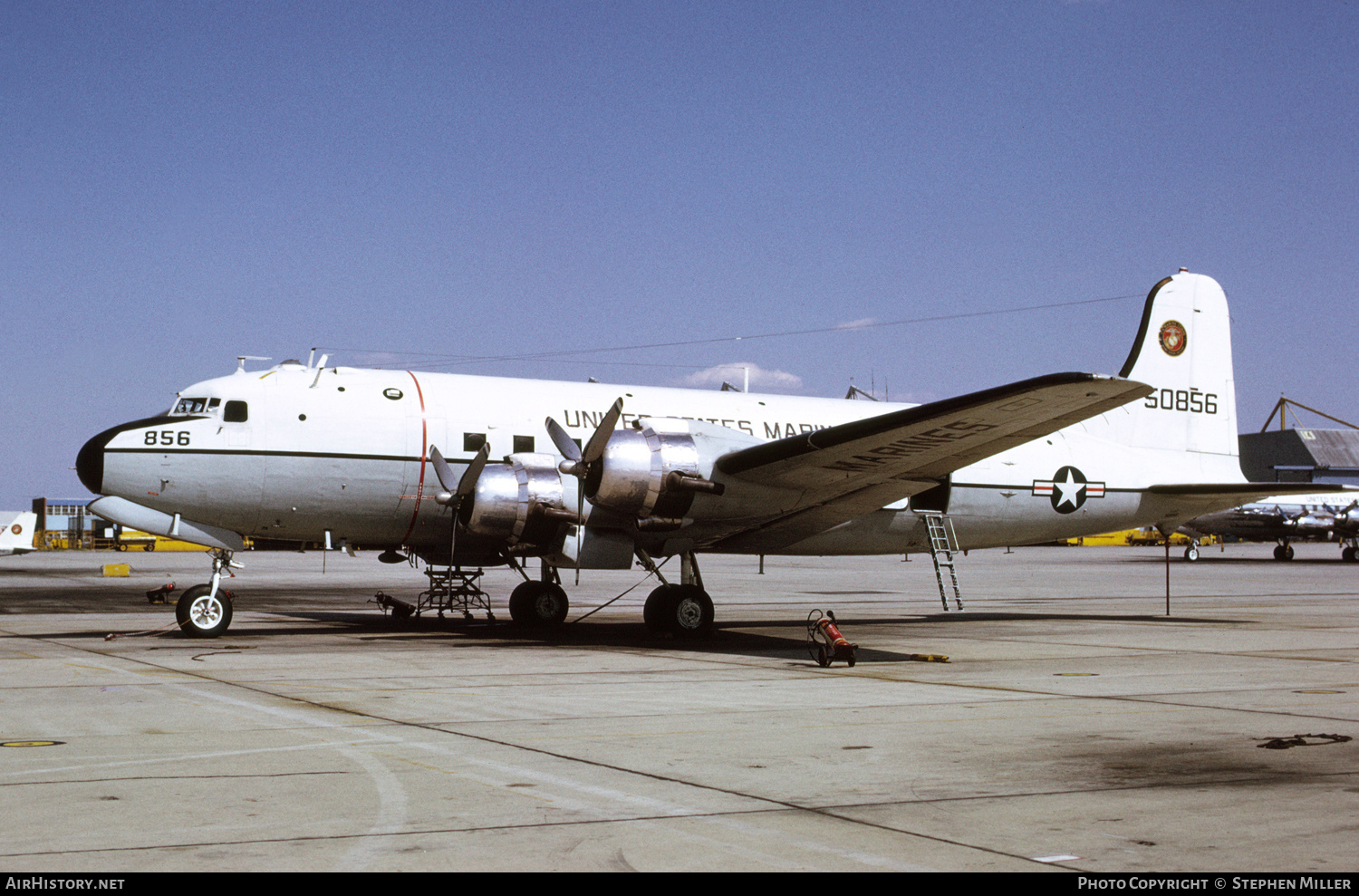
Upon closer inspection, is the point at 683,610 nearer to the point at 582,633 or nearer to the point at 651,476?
the point at 582,633

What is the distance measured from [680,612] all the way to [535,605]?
4.12 m

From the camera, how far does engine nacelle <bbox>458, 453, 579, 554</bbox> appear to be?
1742 cm

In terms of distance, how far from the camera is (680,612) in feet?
57.6

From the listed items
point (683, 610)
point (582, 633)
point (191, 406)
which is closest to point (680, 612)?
point (683, 610)

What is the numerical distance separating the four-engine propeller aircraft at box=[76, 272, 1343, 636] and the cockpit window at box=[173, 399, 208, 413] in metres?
0.04

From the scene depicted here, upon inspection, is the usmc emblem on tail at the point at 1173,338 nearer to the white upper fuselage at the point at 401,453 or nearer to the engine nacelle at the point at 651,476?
the white upper fuselage at the point at 401,453

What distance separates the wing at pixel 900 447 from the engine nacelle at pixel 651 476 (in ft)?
1.99

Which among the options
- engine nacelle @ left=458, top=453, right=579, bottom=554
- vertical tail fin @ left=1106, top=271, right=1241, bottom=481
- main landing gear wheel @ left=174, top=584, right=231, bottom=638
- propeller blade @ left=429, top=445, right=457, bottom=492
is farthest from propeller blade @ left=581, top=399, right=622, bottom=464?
vertical tail fin @ left=1106, top=271, right=1241, bottom=481

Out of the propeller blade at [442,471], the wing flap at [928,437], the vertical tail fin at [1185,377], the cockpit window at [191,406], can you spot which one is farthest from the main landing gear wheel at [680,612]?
the vertical tail fin at [1185,377]

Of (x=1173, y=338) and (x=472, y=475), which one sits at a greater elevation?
(x=1173, y=338)

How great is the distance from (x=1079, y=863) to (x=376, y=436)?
48.2ft

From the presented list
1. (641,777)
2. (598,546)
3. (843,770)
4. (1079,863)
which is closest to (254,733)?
(641,777)

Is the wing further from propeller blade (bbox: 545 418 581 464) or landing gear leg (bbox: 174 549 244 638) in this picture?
landing gear leg (bbox: 174 549 244 638)

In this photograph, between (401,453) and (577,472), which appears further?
(401,453)
